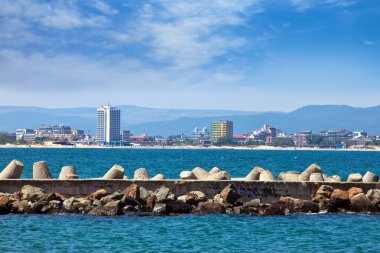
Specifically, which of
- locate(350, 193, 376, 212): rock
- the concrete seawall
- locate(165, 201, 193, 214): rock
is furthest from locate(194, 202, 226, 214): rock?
locate(350, 193, 376, 212): rock

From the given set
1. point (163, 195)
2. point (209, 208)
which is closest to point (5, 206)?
point (163, 195)

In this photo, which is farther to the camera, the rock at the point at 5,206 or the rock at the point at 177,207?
the rock at the point at 177,207

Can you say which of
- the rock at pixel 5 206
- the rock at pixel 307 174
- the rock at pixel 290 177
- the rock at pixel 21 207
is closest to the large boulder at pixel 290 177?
the rock at pixel 290 177

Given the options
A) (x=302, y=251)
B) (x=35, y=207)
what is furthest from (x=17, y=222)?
(x=302, y=251)

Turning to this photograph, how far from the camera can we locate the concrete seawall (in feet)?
87.7

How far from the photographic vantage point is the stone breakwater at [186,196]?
997 inches

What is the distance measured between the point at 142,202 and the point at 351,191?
6901 millimetres

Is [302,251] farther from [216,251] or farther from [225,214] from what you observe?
[225,214]

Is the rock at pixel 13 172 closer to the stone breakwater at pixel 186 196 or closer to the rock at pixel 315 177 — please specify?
the stone breakwater at pixel 186 196

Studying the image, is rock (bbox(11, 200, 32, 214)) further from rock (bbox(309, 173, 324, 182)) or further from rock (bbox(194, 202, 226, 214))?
rock (bbox(309, 173, 324, 182))

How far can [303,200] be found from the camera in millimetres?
26297

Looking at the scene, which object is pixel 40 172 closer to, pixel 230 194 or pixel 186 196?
pixel 186 196

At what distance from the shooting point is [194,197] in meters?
26.1

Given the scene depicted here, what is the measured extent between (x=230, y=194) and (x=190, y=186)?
57.9 inches
